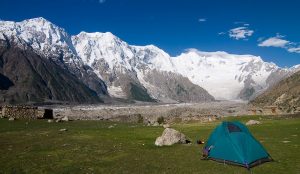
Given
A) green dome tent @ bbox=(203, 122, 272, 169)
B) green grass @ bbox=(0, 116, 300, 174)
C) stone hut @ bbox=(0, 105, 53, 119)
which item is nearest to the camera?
green grass @ bbox=(0, 116, 300, 174)

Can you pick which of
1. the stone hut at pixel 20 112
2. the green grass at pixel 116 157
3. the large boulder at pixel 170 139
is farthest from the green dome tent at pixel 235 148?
the stone hut at pixel 20 112

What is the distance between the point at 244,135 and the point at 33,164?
15.1 meters

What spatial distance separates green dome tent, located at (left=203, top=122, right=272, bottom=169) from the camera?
26.9 m

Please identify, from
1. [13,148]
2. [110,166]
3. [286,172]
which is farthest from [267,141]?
[13,148]

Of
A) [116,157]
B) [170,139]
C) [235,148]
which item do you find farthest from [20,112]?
[235,148]

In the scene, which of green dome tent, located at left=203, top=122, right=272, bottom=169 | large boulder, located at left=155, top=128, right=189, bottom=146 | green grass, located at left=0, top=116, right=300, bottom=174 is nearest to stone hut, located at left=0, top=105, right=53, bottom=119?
green grass, located at left=0, top=116, right=300, bottom=174

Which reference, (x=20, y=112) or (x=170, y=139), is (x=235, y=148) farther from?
(x=20, y=112)

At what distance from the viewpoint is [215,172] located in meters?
25.0

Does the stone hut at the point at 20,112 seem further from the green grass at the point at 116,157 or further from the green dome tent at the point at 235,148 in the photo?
the green dome tent at the point at 235,148

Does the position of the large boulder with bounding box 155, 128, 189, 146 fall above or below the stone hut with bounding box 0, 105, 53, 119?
below

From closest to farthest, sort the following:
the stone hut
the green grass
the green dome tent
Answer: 1. the green grass
2. the green dome tent
3. the stone hut

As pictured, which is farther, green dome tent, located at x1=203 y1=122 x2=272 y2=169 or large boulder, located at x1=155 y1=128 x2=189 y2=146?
large boulder, located at x1=155 y1=128 x2=189 y2=146

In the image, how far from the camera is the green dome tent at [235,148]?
88.3 ft

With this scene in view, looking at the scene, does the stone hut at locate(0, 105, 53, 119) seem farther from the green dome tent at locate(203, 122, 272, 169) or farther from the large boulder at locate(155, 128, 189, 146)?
the green dome tent at locate(203, 122, 272, 169)
